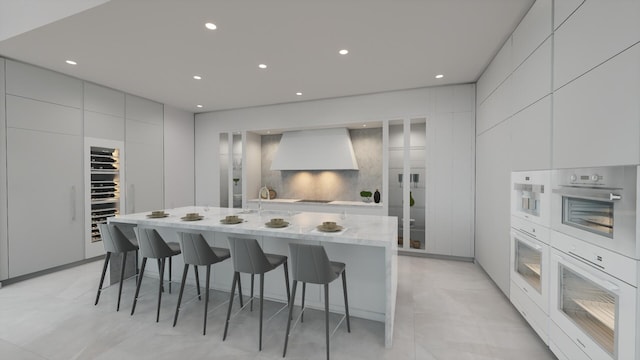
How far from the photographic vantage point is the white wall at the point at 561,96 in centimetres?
142

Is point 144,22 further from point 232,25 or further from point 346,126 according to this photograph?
point 346,126

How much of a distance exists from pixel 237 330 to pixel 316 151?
3746 mm

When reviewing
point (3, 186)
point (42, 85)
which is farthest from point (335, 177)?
point (3, 186)

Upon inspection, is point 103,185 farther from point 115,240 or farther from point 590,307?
point 590,307

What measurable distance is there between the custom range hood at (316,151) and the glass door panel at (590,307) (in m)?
3.76

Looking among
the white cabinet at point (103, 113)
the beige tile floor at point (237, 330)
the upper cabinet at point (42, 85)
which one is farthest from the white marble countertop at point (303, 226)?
the upper cabinet at point (42, 85)

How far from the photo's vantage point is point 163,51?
10.6 feet

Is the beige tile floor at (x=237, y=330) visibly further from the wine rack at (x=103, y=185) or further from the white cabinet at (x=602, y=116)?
the white cabinet at (x=602, y=116)

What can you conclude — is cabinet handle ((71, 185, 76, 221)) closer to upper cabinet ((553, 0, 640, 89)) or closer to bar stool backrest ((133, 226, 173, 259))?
bar stool backrest ((133, 226, 173, 259))

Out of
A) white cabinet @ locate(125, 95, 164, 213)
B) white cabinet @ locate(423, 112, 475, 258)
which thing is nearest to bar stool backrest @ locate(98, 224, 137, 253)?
white cabinet @ locate(125, 95, 164, 213)

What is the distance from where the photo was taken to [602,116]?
1.56 meters

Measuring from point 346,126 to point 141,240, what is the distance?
150 inches

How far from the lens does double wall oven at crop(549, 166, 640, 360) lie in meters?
1.37

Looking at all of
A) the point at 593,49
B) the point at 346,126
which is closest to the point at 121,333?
the point at 593,49
